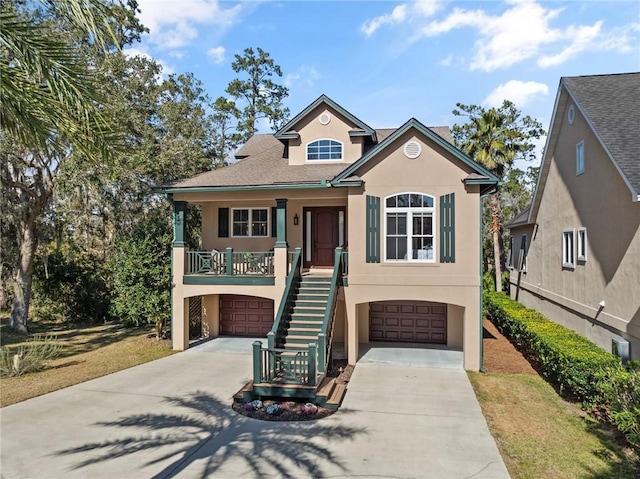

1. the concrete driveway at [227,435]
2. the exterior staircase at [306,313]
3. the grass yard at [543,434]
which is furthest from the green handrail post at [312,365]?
the grass yard at [543,434]

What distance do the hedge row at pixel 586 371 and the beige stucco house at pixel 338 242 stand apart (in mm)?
1846

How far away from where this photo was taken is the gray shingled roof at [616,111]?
9211 mm

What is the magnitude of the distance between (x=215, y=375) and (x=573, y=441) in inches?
317

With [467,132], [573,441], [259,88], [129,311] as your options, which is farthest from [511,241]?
[259,88]

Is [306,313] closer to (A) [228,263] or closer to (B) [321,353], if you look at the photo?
(B) [321,353]

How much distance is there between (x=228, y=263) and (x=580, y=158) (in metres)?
11.6

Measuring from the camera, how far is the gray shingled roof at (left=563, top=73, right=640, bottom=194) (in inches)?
363

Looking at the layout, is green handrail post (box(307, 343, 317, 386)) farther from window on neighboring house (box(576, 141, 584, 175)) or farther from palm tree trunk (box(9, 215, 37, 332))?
palm tree trunk (box(9, 215, 37, 332))

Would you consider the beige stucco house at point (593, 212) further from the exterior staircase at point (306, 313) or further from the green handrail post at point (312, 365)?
the exterior staircase at point (306, 313)

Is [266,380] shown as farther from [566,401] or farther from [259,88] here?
[259,88]

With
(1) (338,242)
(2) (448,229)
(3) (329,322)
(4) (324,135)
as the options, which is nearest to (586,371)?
(2) (448,229)

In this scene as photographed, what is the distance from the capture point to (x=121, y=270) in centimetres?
1371

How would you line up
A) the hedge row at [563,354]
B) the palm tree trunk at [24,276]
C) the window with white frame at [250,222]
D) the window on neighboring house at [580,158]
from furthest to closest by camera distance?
the palm tree trunk at [24,276]
the window with white frame at [250,222]
the window on neighboring house at [580,158]
the hedge row at [563,354]

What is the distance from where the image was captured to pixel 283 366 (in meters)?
9.14
